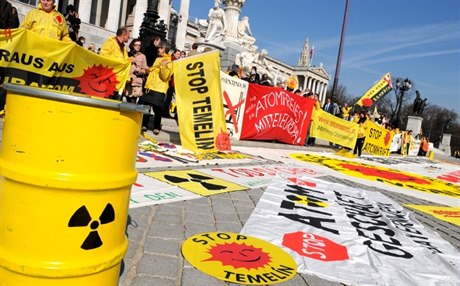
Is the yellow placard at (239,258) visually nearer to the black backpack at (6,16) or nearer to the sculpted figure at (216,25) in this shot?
the black backpack at (6,16)

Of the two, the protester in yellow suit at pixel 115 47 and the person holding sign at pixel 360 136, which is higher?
the protester in yellow suit at pixel 115 47

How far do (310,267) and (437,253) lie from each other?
156 cm

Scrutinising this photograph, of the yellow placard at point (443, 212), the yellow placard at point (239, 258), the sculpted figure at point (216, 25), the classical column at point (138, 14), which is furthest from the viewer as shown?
the classical column at point (138, 14)

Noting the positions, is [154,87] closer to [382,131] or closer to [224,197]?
[224,197]

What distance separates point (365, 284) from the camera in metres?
2.61

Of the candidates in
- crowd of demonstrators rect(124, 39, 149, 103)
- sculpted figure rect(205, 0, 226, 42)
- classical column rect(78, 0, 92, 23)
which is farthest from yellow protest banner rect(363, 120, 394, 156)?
classical column rect(78, 0, 92, 23)

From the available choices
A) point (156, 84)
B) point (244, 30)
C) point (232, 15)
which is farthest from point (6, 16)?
point (244, 30)

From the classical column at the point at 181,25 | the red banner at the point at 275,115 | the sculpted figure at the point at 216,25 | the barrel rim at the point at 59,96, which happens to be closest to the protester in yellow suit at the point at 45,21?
the barrel rim at the point at 59,96

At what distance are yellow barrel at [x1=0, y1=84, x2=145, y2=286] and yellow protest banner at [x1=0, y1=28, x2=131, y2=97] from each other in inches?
179

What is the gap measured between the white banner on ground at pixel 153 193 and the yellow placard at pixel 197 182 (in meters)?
0.18

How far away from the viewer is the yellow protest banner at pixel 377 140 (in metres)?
17.5

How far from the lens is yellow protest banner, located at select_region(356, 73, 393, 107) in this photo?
66.2 feet

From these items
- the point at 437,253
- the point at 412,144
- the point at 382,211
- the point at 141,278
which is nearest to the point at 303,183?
the point at 382,211

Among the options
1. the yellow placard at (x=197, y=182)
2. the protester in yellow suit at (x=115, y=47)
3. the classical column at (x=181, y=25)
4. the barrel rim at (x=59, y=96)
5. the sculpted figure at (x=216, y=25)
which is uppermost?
the classical column at (x=181, y=25)
